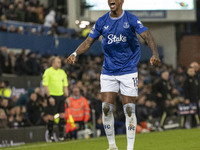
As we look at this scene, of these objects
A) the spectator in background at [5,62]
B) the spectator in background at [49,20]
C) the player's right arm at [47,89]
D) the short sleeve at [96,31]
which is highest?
the spectator in background at [49,20]

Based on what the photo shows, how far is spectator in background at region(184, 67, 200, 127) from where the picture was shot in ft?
63.8

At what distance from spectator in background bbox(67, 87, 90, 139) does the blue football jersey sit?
25.9 feet

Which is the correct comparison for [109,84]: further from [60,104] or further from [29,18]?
[29,18]

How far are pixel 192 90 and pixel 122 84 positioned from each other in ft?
35.8

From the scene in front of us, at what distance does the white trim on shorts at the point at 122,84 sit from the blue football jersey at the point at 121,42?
0.23ft

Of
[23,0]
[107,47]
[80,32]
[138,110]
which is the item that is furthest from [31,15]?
[107,47]

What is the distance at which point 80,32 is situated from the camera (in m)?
28.5

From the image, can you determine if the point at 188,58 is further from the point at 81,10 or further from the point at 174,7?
the point at 81,10

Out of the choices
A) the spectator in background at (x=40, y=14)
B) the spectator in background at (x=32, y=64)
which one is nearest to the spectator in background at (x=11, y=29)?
the spectator in background at (x=32, y=64)

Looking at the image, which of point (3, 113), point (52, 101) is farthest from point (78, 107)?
point (52, 101)

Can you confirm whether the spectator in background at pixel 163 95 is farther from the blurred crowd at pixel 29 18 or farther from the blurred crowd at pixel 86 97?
the blurred crowd at pixel 29 18

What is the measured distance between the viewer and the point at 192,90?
19.6m

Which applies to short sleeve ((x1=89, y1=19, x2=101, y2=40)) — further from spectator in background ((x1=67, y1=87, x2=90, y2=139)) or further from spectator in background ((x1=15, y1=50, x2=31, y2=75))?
spectator in background ((x1=15, y1=50, x2=31, y2=75))

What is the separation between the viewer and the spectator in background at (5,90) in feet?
57.7
